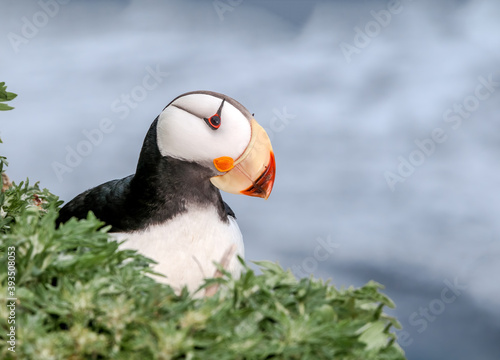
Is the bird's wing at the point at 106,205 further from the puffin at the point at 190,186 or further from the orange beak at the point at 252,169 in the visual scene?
the orange beak at the point at 252,169

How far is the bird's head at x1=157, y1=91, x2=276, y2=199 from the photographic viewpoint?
3910 mm

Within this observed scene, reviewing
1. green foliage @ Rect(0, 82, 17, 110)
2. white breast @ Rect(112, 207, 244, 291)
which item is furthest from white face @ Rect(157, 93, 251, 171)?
green foliage @ Rect(0, 82, 17, 110)

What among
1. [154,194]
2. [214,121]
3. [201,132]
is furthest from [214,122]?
[154,194]

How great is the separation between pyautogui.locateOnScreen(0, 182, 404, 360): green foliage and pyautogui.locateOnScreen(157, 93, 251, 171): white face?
158cm

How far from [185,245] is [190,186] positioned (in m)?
0.44

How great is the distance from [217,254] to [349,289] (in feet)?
4.99

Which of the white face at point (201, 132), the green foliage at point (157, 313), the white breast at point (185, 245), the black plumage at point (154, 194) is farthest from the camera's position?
the white face at point (201, 132)

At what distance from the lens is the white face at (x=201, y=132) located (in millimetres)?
3906

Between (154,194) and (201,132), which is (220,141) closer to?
(201,132)

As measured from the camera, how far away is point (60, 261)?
2.20m

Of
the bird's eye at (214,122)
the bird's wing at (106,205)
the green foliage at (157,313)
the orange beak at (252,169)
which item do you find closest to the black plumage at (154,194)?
the bird's wing at (106,205)

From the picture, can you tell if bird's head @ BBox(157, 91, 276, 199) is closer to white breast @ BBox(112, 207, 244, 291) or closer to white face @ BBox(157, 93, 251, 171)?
white face @ BBox(157, 93, 251, 171)

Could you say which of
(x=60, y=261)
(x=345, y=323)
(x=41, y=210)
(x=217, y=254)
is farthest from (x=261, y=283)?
(x=41, y=210)

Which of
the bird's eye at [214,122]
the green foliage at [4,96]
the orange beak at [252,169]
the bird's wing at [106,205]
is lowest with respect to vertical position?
the bird's wing at [106,205]
